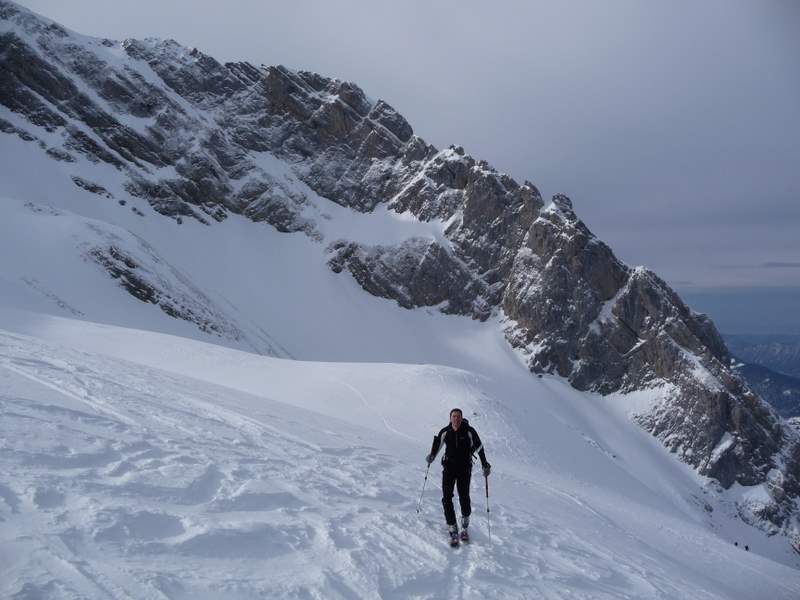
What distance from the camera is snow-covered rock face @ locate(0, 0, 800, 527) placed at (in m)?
78.3

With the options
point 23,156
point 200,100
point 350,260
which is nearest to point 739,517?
point 350,260

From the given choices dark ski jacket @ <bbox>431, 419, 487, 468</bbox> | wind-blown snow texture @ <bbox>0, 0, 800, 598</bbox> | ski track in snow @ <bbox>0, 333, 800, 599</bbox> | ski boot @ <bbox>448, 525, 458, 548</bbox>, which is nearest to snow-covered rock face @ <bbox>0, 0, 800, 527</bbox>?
wind-blown snow texture @ <bbox>0, 0, 800, 598</bbox>

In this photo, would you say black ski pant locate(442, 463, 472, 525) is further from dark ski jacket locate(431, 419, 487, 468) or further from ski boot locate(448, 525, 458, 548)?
ski boot locate(448, 525, 458, 548)

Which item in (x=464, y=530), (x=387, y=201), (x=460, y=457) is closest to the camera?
(x=464, y=530)

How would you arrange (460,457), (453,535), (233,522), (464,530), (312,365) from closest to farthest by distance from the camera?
(233,522) → (453,535) → (464,530) → (460,457) → (312,365)

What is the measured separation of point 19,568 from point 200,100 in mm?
121715

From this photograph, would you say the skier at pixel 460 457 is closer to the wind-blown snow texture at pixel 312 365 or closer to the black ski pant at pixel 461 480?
the black ski pant at pixel 461 480

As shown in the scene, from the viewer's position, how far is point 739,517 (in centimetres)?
6781

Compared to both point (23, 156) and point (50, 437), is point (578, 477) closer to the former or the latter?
point (50, 437)

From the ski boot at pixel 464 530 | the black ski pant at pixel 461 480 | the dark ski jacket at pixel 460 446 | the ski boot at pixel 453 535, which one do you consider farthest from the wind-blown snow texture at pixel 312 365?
the dark ski jacket at pixel 460 446

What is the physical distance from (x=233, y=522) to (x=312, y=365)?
2418cm

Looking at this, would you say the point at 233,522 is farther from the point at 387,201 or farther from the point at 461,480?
the point at 387,201

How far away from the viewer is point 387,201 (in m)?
111

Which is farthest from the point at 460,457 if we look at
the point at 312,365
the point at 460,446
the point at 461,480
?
the point at 312,365
